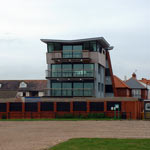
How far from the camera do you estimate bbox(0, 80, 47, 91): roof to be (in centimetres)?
8156

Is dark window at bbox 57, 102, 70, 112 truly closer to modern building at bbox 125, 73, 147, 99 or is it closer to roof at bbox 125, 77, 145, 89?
modern building at bbox 125, 73, 147, 99

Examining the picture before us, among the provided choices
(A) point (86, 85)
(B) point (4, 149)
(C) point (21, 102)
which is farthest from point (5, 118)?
(B) point (4, 149)

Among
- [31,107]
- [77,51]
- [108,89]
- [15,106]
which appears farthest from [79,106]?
[108,89]

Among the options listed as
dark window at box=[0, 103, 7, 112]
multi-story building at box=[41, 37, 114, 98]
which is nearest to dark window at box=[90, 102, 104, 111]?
multi-story building at box=[41, 37, 114, 98]

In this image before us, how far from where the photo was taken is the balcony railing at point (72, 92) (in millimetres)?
57188

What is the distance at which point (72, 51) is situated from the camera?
57.9 metres

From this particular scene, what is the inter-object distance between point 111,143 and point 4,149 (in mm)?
5975

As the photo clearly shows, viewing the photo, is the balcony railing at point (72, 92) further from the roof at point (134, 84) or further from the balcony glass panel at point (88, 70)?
the roof at point (134, 84)

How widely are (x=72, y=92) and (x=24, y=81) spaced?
94.9 ft

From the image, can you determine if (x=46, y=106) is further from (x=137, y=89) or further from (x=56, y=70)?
(x=137, y=89)

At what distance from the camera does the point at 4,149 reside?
1895 centimetres

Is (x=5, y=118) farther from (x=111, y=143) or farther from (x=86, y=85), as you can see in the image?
(x=111, y=143)

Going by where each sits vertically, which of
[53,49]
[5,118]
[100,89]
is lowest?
[5,118]

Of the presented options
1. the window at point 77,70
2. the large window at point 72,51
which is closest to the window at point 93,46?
the large window at point 72,51
